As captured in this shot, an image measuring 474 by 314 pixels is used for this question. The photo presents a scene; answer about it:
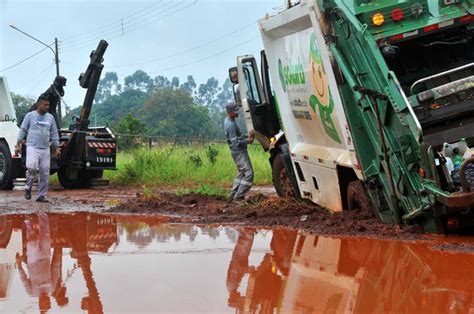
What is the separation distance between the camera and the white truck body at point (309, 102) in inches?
317

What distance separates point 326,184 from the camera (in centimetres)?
917

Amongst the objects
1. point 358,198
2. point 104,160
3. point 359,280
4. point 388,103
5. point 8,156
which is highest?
point 388,103

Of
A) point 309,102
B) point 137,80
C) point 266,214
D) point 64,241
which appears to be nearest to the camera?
point 64,241

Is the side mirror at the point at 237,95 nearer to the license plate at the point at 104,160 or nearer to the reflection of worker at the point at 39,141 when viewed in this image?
the reflection of worker at the point at 39,141

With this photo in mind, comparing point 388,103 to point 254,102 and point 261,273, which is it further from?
point 254,102

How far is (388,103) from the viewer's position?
23.2ft

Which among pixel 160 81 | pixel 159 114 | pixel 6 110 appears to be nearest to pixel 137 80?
pixel 160 81

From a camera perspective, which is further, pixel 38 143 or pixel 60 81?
pixel 60 81

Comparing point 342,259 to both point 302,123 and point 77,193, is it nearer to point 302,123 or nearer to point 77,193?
point 302,123

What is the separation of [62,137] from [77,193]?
1472 mm

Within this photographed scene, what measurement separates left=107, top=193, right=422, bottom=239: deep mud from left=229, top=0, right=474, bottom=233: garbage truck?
167mm

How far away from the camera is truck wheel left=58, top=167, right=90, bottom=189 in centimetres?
1574

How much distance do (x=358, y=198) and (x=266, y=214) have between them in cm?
157

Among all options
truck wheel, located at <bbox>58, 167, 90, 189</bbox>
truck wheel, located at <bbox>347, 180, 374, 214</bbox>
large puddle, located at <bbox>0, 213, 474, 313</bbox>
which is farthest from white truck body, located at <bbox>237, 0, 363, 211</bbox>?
truck wheel, located at <bbox>58, 167, 90, 189</bbox>
